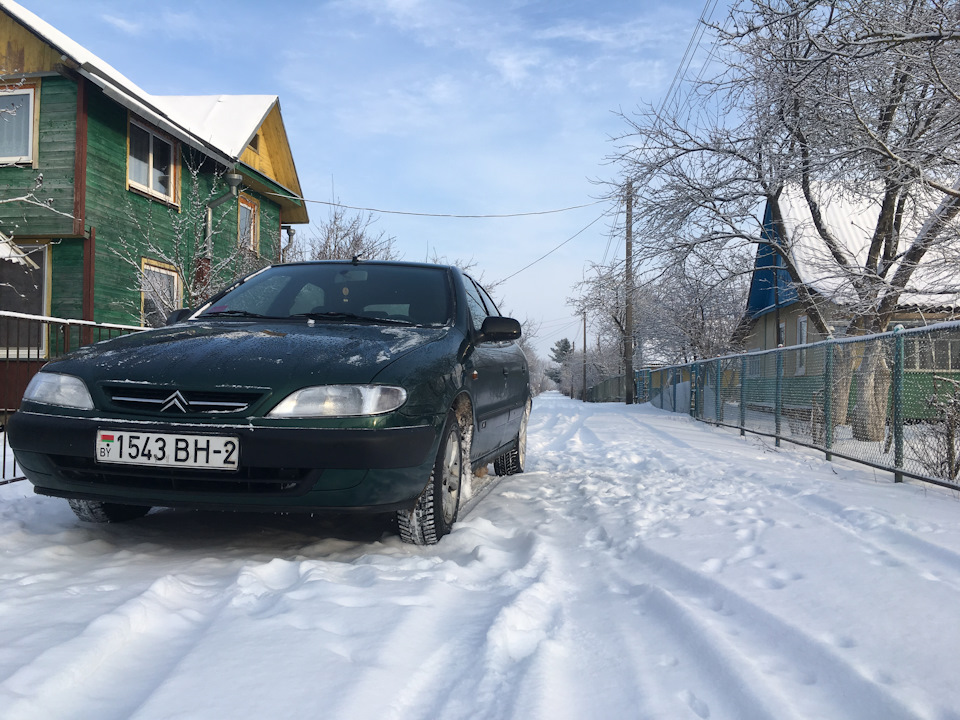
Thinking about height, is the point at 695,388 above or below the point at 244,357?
below

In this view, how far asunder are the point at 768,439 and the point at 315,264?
756cm

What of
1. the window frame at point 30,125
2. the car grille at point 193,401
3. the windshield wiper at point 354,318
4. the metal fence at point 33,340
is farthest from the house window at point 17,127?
the car grille at point 193,401

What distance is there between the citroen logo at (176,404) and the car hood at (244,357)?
52 mm

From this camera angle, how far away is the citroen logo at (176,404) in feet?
9.58

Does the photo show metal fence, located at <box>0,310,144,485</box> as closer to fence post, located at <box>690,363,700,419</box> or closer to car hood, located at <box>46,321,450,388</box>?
car hood, located at <box>46,321,450,388</box>

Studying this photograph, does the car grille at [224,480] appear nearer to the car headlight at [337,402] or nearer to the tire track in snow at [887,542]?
the car headlight at [337,402]

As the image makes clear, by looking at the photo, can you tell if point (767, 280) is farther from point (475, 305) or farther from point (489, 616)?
point (489, 616)

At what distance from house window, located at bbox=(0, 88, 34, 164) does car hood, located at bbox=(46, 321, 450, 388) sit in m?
12.0

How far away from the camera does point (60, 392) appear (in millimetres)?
3102

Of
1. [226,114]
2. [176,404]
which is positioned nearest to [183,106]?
[226,114]

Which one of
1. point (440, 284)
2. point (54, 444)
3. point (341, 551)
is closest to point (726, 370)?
point (440, 284)

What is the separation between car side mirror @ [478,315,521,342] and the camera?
14.0ft

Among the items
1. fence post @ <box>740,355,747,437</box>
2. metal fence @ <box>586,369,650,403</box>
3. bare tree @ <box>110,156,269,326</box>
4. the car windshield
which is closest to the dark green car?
the car windshield

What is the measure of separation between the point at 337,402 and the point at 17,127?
44.4 feet
